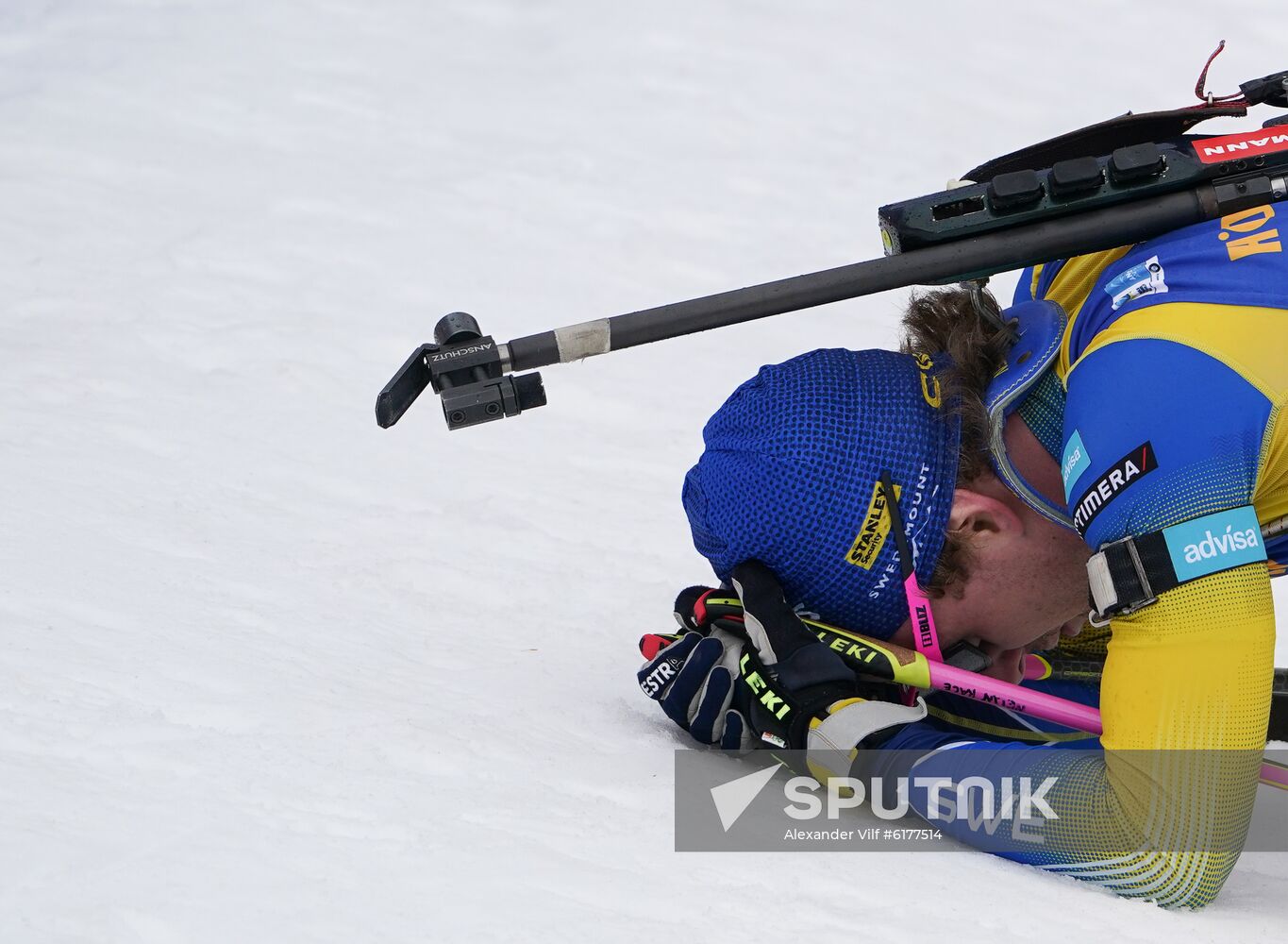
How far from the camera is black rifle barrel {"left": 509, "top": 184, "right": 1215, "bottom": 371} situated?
87.9 inches

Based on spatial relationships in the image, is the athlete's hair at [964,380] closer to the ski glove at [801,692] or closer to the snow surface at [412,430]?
the ski glove at [801,692]

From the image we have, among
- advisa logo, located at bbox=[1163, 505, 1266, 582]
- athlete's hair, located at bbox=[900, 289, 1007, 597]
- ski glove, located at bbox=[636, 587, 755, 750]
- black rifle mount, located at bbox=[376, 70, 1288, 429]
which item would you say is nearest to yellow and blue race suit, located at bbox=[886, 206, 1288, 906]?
advisa logo, located at bbox=[1163, 505, 1266, 582]

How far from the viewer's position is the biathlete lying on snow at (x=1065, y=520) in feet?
6.37

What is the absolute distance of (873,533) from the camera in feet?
7.86

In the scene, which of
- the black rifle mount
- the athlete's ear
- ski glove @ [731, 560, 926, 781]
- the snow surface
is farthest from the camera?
the athlete's ear

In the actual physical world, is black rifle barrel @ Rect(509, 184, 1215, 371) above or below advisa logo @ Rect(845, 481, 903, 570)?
above

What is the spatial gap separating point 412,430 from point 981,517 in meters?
2.10

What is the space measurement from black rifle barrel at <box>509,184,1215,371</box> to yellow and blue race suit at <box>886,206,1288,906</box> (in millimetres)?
126

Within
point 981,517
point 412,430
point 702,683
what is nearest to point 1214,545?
point 981,517

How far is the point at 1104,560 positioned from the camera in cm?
199

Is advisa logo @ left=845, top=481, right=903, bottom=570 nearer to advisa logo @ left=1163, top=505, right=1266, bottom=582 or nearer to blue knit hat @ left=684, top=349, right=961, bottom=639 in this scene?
blue knit hat @ left=684, top=349, right=961, bottom=639

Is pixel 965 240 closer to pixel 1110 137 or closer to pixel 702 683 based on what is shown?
pixel 1110 137

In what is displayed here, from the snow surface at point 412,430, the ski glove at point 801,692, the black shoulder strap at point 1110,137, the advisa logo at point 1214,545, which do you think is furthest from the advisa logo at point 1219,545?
the black shoulder strap at point 1110,137

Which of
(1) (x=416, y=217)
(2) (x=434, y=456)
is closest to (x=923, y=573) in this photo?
(2) (x=434, y=456)
